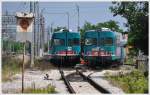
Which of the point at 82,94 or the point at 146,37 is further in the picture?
the point at 146,37

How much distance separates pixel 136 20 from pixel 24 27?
9.82 m

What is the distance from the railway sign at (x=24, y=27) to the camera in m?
14.4

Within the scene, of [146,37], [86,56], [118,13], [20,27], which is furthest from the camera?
[86,56]

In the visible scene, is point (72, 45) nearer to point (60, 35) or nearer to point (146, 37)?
point (60, 35)

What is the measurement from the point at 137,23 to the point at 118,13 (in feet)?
8.32

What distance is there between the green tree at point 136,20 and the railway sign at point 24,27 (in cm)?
793

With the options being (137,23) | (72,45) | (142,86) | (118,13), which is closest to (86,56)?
(72,45)

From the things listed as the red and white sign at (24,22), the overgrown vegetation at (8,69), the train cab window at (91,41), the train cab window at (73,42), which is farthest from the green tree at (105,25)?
the red and white sign at (24,22)

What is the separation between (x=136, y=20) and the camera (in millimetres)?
23141

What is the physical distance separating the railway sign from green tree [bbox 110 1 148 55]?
312 inches

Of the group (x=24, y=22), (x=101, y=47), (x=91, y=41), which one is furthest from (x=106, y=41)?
(x=24, y=22)

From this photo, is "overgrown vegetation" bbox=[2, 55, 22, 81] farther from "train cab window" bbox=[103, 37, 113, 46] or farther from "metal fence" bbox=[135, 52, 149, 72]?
"metal fence" bbox=[135, 52, 149, 72]

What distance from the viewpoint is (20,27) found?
47.3 ft

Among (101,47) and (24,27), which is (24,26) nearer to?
(24,27)
